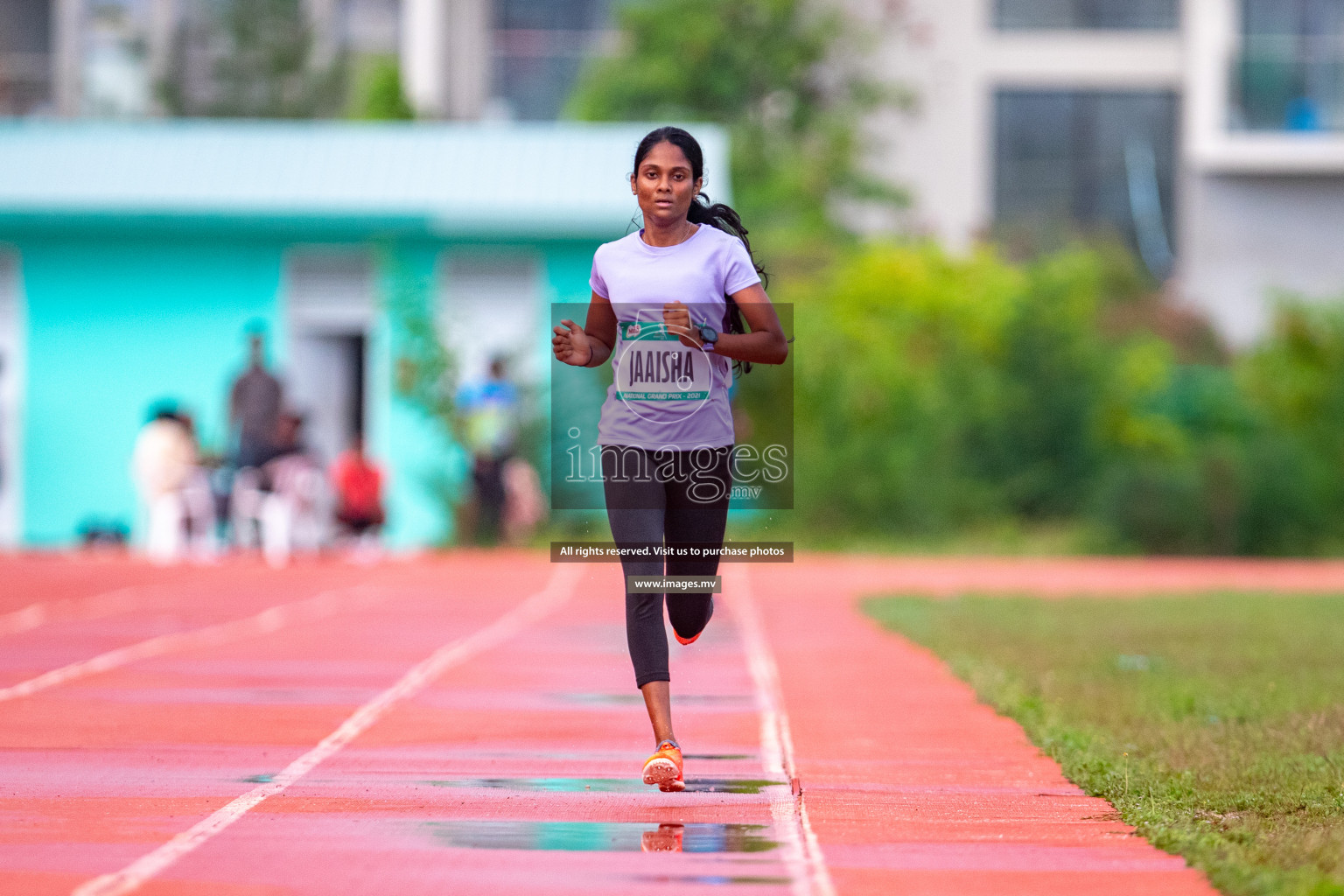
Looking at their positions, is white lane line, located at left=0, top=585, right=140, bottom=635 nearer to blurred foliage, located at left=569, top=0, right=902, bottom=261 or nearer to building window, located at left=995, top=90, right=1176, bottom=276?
blurred foliage, located at left=569, top=0, right=902, bottom=261

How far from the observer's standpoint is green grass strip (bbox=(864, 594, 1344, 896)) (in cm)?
538

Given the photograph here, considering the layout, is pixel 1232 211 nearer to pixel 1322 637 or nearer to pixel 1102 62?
pixel 1102 62

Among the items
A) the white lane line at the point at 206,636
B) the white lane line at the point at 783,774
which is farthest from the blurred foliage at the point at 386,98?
the white lane line at the point at 783,774

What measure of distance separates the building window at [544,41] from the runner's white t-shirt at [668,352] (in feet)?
125

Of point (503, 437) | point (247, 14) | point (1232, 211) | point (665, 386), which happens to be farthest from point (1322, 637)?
point (247, 14)

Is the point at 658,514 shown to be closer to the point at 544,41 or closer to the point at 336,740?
the point at 336,740

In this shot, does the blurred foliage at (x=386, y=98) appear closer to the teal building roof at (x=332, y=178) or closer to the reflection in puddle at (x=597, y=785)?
the teal building roof at (x=332, y=178)

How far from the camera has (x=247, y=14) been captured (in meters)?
46.8

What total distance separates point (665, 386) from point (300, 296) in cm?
1843

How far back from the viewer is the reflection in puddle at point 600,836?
5.27 metres

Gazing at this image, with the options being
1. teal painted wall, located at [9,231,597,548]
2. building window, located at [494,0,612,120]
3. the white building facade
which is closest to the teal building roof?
teal painted wall, located at [9,231,597,548]

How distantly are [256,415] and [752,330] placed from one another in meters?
14.5

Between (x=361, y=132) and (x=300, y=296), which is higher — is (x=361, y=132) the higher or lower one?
the higher one

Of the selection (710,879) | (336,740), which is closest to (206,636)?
(336,740)
